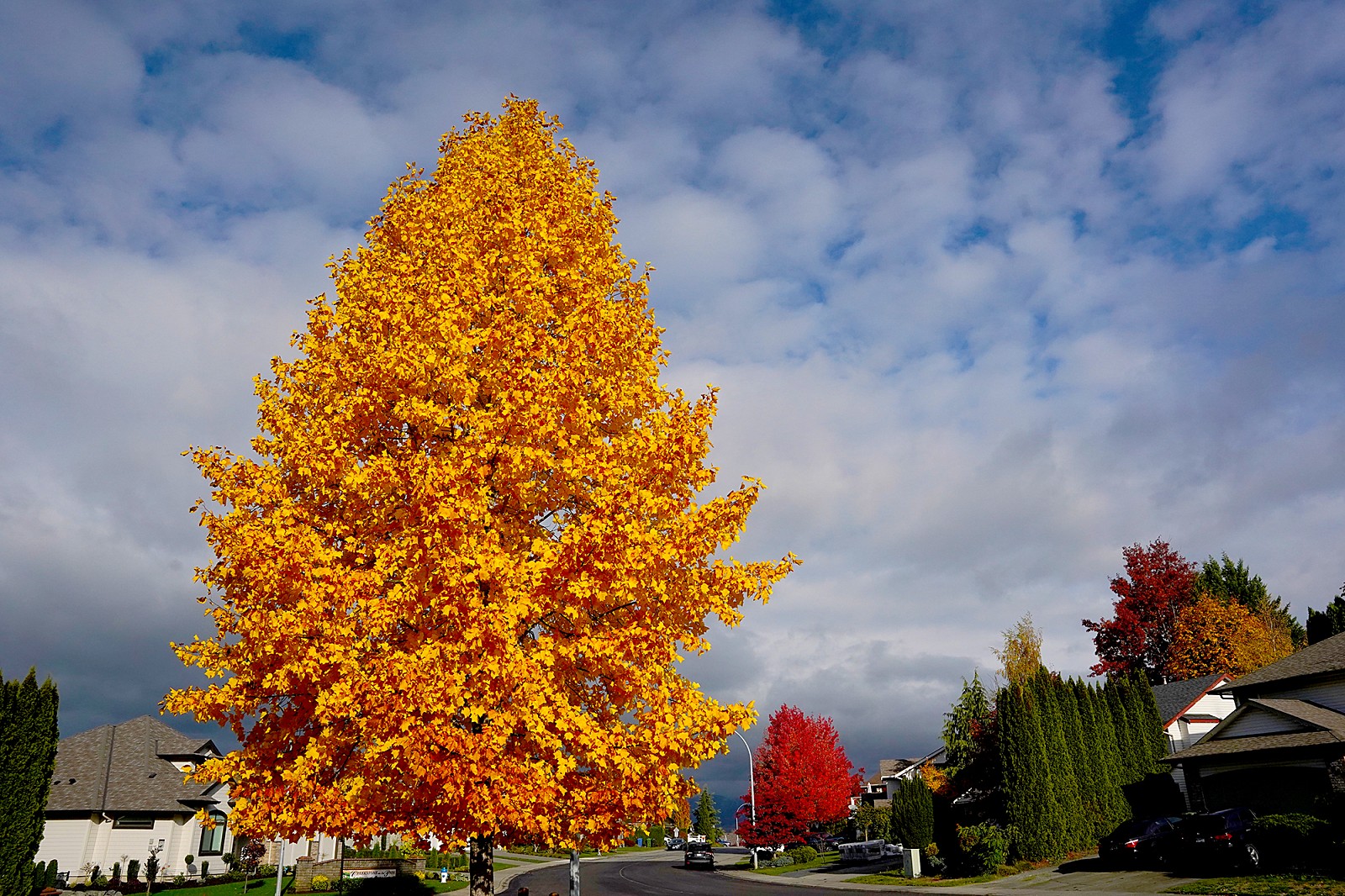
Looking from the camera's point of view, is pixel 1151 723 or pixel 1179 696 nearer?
pixel 1151 723

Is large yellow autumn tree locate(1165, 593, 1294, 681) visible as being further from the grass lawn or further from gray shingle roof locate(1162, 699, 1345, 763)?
the grass lawn

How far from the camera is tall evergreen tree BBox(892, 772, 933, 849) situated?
40.9 m

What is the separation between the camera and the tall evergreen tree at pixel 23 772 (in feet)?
62.0

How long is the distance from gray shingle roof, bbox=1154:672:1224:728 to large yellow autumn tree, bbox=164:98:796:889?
48.1 m

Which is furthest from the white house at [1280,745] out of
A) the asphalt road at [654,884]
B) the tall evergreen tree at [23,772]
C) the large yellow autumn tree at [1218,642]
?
the tall evergreen tree at [23,772]

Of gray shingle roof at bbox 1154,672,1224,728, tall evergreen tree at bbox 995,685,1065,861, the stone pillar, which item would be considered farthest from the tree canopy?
the stone pillar

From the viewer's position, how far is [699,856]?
54.4m

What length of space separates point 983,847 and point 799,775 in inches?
537

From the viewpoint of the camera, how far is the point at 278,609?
332 inches

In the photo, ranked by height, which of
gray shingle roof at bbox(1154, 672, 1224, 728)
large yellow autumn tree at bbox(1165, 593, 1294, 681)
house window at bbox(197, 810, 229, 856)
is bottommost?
house window at bbox(197, 810, 229, 856)

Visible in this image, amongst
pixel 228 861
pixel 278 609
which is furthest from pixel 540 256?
pixel 228 861

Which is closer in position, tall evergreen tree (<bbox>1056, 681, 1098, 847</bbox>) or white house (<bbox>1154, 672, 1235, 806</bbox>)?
tall evergreen tree (<bbox>1056, 681, 1098, 847</bbox>)

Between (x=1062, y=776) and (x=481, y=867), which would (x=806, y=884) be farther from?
(x=481, y=867)

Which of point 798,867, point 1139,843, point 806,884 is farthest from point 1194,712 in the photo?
point 806,884
